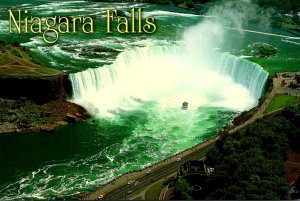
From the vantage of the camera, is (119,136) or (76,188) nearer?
(76,188)

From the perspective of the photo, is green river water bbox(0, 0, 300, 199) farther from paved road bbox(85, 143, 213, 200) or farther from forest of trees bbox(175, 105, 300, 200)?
forest of trees bbox(175, 105, 300, 200)

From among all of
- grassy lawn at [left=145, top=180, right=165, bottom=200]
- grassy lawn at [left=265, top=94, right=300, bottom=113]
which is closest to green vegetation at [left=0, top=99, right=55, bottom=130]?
grassy lawn at [left=145, top=180, right=165, bottom=200]

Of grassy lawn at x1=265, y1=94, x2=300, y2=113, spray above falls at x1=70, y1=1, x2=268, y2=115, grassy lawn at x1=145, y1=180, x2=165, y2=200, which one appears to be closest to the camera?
grassy lawn at x1=145, y1=180, x2=165, y2=200

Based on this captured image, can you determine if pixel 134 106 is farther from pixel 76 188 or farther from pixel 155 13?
pixel 155 13

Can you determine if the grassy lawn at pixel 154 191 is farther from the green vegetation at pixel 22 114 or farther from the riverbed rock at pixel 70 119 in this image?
the green vegetation at pixel 22 114

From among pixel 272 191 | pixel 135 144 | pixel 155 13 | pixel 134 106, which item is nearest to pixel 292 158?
pixel 272 191

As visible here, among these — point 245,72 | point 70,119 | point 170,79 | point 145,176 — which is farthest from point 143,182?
point 245,72
